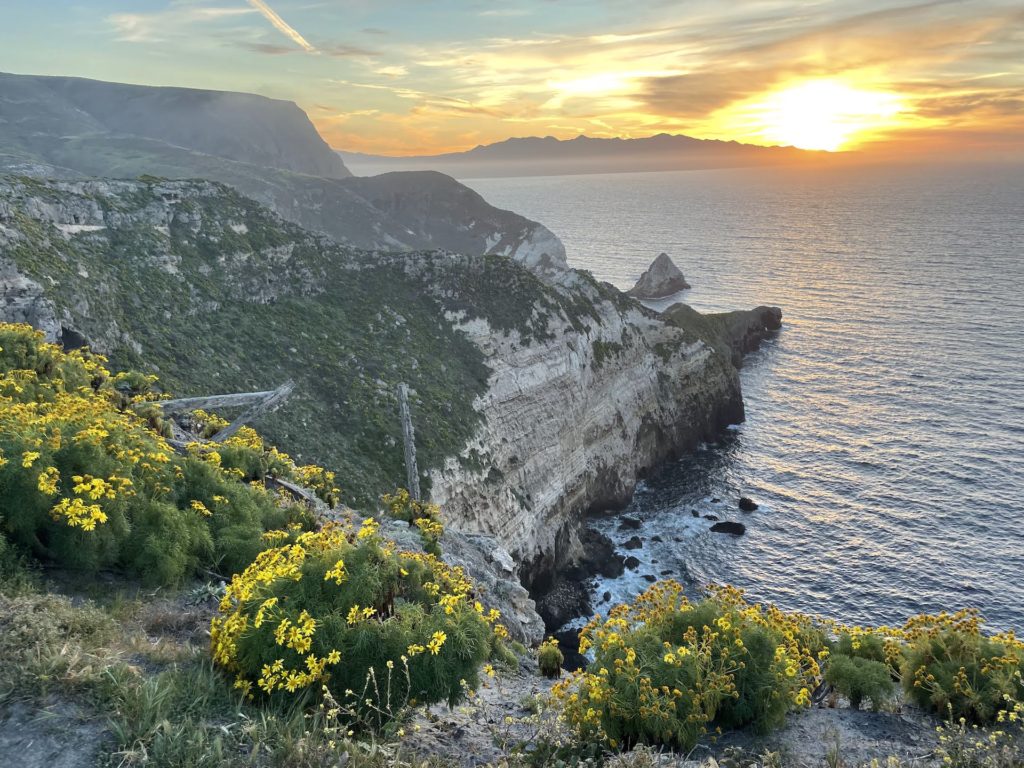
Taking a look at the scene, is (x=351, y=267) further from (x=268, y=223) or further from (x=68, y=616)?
(x=68, y=616)

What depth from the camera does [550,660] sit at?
499 inches

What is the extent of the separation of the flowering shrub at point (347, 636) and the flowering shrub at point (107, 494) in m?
3.05

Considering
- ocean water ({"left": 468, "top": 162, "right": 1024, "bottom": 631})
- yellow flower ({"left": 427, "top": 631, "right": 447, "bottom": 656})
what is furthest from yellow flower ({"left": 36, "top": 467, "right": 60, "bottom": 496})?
ocean water ({"left": 468, "top": 162, "right": 1024, "bottom": 631})

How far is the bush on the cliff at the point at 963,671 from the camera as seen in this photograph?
342 inches

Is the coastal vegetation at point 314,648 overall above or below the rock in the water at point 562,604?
above

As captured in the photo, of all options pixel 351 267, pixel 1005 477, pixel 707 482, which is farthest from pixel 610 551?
pixel 1005 477

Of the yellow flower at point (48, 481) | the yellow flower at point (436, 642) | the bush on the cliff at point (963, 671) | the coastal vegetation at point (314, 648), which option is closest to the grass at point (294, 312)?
the coastal vegetation at point (314, 648)

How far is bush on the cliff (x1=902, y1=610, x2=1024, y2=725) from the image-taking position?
8.70 metres

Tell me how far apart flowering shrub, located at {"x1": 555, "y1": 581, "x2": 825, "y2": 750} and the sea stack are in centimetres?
10350

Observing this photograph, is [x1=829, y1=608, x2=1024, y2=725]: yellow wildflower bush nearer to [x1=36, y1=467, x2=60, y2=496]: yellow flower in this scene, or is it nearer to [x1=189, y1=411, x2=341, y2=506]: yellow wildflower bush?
[x1=36, y1=467, x2=60, y2=496]: yellow flower

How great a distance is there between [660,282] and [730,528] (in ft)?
243

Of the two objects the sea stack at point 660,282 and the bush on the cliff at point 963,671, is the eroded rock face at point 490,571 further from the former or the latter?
the sea stack at point 660,282

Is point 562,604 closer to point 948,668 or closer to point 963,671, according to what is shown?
point 948,668

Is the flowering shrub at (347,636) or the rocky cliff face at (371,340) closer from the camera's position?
the flowering shrub at (347,636)
